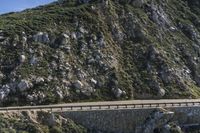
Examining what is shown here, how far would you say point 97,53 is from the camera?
12438 cm

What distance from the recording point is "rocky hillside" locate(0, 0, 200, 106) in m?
115

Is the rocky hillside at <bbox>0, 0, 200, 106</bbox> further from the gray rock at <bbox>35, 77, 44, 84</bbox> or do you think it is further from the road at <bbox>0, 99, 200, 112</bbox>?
the road at <bbox>0, 99, 200, 112</bbox>

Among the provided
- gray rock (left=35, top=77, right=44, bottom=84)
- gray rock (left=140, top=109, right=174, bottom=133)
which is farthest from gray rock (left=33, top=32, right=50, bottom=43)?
gray rock (left=140, top=109, right=174, bottom=133)

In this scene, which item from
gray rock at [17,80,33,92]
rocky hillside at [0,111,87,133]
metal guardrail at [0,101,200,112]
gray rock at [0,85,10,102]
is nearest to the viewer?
rocky hillside at [0,111,87,133]

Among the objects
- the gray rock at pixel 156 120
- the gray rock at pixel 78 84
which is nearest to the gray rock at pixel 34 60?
the gray rock at pixel 78 84

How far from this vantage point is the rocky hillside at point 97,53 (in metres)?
115

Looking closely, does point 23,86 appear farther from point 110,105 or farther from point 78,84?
point 110,105

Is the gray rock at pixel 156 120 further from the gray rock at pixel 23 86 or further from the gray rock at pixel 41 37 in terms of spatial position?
the gray rock at pixel 41 37

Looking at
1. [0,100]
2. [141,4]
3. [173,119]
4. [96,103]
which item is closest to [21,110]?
[0,100]

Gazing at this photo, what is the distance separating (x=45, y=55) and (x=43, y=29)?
21.5ft

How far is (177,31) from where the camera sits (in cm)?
14175

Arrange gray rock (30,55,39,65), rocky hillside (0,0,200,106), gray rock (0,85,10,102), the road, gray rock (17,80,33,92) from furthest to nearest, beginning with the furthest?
gray rock (30,55,39,65) < rocky hillside (0,0,200,106) < gray rock (17,80,33,92) < gray rock (0,85,10,102) < the road

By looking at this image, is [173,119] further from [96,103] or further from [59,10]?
[59,10]

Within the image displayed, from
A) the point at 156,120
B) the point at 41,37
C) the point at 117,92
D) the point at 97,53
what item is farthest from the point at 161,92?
the point at 41,37
